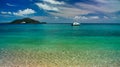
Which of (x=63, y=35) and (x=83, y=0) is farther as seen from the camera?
(x=63, y=35)

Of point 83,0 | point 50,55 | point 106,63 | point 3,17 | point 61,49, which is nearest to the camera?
point 106,63

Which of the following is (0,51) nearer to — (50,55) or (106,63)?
(50,55)

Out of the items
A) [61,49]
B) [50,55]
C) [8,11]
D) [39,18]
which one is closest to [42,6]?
[39,18]

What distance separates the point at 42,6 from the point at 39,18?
443mm

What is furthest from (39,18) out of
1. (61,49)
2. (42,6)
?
(61,49)

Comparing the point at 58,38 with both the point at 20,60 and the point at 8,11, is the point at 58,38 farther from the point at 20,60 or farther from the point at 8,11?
the point at 20,60

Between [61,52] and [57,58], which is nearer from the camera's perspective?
[57,58]

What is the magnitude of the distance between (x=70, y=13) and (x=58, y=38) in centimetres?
77

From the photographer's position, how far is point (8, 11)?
7750 millimetres

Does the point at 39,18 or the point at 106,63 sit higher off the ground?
the point at 39,18

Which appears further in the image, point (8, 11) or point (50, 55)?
point (8, 11)

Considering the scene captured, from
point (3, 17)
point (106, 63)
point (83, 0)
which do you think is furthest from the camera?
point (3, 17)

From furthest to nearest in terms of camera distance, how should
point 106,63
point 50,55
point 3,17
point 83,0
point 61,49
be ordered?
point 3,17 → point 83,0 → point 61,49 → point 50,55 → point 106,63

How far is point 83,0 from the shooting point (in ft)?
24.0
